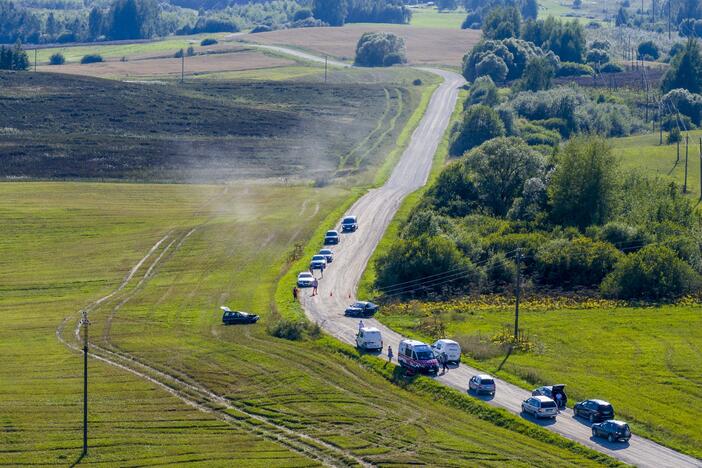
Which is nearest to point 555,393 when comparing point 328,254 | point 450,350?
point 450,350

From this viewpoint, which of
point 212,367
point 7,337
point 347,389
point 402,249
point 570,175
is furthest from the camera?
point 570,175

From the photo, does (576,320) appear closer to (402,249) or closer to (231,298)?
(402,249)

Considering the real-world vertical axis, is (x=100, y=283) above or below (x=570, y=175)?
below

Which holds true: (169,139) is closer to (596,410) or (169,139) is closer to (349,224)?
(349,224)

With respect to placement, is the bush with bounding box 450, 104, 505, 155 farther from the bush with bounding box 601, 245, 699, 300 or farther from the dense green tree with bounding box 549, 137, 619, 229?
the bush with bounding box 601, 245, 699, 300

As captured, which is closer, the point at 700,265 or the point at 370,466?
the point at 370,466

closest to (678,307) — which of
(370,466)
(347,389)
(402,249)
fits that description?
(402,249)

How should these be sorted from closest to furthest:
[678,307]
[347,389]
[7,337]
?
[347,389] → [7,337] → [678,307]
